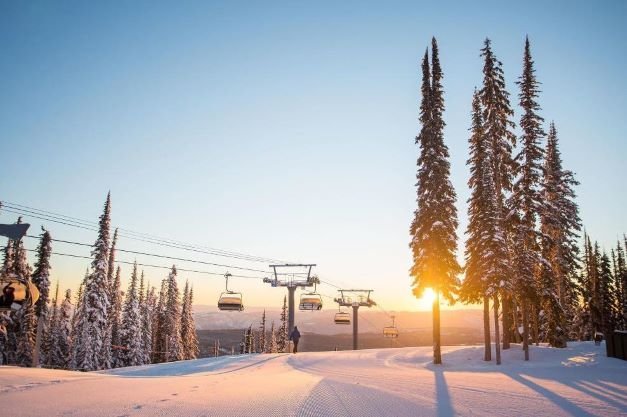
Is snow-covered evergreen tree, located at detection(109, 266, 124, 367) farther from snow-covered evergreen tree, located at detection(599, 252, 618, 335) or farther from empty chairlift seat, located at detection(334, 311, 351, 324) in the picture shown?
snow-covered evergreen tree, located at detection(599, 252, 618, 335)

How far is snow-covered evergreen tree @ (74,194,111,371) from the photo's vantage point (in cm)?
5375

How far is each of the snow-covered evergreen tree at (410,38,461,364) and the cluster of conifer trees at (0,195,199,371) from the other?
2736 centimetres

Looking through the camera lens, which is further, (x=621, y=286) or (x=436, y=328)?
(x=621, y=286)

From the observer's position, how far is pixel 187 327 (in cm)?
8019

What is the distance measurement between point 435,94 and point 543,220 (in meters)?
14.9

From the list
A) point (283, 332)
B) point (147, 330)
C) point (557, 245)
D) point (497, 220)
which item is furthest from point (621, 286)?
point (147, 330)

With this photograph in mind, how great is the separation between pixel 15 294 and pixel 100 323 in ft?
149

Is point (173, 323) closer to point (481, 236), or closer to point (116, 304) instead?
point (116, 304)

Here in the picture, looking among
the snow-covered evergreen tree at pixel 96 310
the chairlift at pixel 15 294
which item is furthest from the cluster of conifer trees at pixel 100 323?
the chairlift at pixel 15 294

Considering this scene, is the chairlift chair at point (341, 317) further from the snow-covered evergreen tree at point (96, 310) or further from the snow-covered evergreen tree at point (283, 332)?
the snow-covered evergreen tree at point (283, 332)

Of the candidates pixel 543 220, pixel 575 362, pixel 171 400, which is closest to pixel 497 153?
pixel 543 220

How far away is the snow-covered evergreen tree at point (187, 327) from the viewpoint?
259 feet

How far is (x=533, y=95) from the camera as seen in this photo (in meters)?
40.9

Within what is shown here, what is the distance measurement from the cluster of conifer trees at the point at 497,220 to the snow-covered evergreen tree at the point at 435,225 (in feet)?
0.23
